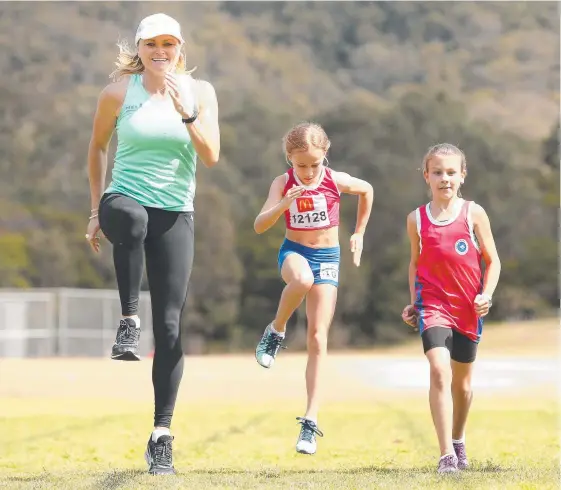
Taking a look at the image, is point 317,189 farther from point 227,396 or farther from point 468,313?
point 227,396

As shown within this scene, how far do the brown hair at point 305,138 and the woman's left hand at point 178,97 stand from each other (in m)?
0.76

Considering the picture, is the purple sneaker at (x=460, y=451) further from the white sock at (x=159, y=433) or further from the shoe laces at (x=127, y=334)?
the shoe laces at (x=127, y=334)

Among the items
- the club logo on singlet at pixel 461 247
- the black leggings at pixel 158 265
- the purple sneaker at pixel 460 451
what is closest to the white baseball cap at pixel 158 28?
the black leggings at pixel 158 265

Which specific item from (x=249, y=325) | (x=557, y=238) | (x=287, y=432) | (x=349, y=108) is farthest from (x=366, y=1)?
(x=287, y=432)

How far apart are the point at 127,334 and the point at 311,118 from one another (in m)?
56.9

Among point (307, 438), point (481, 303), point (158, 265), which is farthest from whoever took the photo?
point (307, 438)

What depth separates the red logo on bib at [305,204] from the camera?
246 inches

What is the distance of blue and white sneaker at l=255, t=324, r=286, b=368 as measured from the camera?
20.9ft

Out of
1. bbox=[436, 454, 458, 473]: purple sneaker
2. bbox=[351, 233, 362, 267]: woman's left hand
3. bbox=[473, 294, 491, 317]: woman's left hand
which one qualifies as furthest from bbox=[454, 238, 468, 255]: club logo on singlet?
bbox=[436, 454, 458, 473]: purple sneaker

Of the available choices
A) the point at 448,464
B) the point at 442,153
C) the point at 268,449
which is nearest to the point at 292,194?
the point at 442,153

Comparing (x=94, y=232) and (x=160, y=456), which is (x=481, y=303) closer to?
(x=160, y=456)

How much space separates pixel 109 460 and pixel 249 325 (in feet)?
151

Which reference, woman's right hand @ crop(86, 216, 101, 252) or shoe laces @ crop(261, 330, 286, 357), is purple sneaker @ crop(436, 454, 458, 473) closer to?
shoe laces @ crop(261, 330, 286, 357)

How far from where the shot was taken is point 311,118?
61969mm
